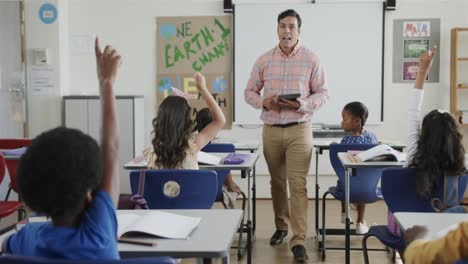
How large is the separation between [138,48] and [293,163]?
3.05 meters

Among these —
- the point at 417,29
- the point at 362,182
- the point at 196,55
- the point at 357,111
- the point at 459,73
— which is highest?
the point at 417,29

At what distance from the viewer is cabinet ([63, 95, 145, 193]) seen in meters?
5.85

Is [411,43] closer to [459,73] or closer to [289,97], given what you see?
[459,73]

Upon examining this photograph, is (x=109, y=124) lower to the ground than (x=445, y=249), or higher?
higher

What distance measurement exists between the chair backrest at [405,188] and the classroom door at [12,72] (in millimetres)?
4565

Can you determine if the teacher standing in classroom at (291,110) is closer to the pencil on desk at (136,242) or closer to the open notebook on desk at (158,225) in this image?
the open notebook on desk at (158,225)

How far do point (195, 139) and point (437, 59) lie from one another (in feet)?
12.9

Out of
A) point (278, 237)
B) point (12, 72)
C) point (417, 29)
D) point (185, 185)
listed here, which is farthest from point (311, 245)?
point (12, 72)

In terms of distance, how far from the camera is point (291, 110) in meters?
3.80

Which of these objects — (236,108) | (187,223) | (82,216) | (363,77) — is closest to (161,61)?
(236,108)

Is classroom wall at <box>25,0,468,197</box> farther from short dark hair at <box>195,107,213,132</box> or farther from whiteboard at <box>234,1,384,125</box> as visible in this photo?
short dark hair at <box>195,107,213,132</box>

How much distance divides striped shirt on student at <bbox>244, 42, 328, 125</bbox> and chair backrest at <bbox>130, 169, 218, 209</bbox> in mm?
1543

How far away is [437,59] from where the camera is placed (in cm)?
588

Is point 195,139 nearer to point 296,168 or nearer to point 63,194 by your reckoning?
point 296,168
